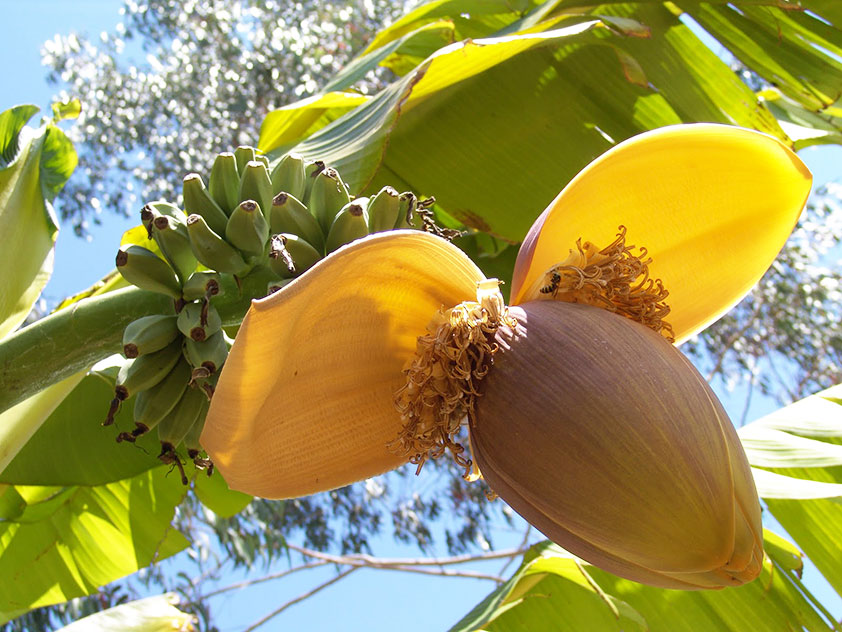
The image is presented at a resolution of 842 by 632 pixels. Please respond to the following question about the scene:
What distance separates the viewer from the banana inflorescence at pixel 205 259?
98 centimetres

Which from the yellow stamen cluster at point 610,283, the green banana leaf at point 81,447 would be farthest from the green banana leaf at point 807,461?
the green banana leaf at point 81,447

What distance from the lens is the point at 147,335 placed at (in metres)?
0.97

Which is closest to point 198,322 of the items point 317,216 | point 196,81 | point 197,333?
point 197,333

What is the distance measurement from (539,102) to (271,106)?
210 inches

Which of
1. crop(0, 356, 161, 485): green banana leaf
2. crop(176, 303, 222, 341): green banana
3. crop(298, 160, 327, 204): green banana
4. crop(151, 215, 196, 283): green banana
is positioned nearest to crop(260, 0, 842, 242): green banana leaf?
crop(298, 160, 327, 204): green banana

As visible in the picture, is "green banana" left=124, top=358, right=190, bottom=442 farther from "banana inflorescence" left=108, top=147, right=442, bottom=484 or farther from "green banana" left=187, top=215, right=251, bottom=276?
"green banana" left=187, top=215, right=251, bottom=276

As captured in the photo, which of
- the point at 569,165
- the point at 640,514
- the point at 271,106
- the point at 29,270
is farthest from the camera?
the point at 271,106

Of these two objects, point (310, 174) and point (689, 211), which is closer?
point (689, 211)

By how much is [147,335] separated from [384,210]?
336 mm

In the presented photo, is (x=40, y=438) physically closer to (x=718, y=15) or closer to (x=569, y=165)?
(x=569, y=165)

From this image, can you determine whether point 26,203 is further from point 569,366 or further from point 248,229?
point 569,366

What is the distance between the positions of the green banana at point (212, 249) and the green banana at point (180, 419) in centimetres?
17

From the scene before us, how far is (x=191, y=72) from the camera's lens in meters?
6.87

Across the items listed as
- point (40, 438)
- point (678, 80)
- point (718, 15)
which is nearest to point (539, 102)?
point (678, 80)
